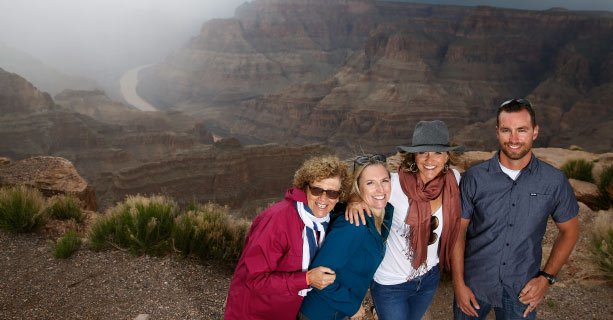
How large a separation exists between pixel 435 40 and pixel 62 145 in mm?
66154

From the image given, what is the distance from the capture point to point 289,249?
8.81 ft

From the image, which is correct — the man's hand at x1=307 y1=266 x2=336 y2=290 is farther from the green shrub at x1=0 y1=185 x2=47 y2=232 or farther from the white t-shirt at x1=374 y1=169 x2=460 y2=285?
the green shrub at x1=0 y1=185 x2=47 y2=232

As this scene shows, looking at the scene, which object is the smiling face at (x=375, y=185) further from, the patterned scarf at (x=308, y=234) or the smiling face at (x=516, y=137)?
the smiling face at (x=516, y=137)

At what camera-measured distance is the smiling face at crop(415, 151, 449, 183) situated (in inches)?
123

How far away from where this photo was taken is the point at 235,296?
2.82m

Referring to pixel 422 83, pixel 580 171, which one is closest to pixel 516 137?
pixel 580 171

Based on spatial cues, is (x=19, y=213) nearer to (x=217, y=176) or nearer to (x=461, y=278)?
(x=461, y=278)

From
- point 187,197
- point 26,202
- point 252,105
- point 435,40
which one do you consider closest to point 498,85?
point 435,40

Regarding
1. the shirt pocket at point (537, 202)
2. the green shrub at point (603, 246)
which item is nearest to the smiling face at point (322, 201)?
the shirt pocket at point (537, 202)

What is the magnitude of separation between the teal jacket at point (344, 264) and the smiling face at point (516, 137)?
1077mm

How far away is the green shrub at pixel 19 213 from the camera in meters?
6.74

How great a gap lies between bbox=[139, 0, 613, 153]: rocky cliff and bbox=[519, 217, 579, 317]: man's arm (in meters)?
47.9

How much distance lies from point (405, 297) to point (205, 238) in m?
3.64

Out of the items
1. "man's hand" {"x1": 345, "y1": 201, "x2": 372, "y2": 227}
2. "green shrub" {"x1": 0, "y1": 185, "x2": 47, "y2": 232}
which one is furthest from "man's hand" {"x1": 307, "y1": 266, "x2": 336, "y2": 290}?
"green shrub" {"x1": 0, "y1": 185, "x2": 47, "y2": 232}
